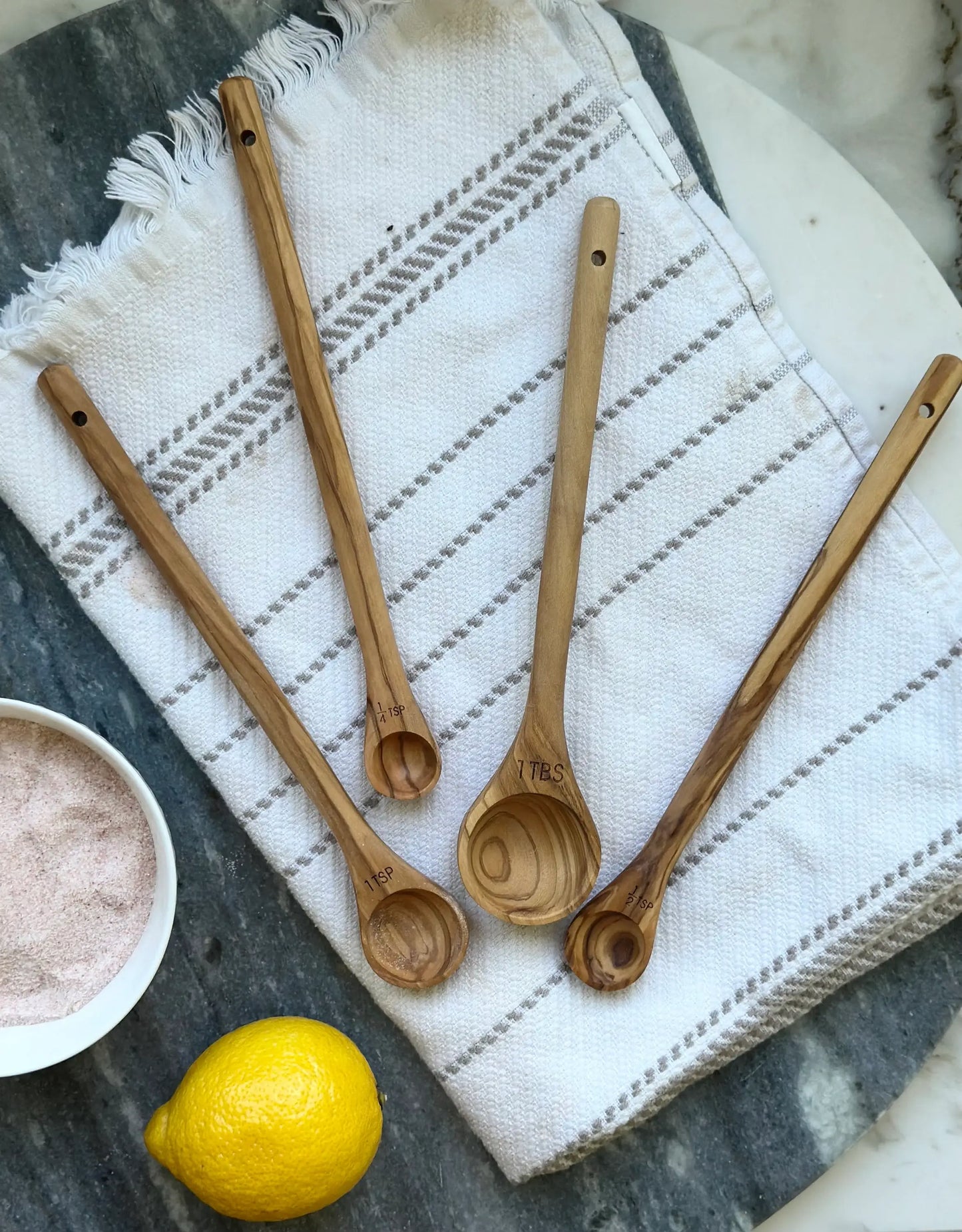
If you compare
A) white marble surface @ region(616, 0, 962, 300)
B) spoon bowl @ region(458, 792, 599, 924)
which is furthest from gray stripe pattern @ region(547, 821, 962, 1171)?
white marble surface @ region(616, 0, 962, 300)

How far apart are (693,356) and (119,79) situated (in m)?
0.38

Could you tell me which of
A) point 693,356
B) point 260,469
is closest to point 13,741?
point 260,469

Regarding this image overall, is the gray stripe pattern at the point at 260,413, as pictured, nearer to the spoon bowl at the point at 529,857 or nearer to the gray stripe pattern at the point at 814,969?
the spoon bowl at the point at 529,857

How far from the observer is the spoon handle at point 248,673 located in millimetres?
640

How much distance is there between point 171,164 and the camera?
0.64 m

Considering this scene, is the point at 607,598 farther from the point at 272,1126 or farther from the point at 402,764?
the point at 272,1126

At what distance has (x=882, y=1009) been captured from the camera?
67 cm

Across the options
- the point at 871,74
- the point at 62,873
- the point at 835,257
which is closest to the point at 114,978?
the point at 62,873

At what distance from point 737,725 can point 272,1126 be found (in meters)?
0.34

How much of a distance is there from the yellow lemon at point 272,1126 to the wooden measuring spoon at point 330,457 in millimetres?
157

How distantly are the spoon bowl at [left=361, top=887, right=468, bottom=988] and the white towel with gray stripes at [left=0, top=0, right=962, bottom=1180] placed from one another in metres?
0.02

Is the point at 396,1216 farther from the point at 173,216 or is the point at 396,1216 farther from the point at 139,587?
the point at 173,216

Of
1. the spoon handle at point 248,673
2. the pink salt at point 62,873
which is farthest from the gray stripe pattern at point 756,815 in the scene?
the pink salt at point 62,873

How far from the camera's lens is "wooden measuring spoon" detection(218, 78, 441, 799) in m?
0.63
